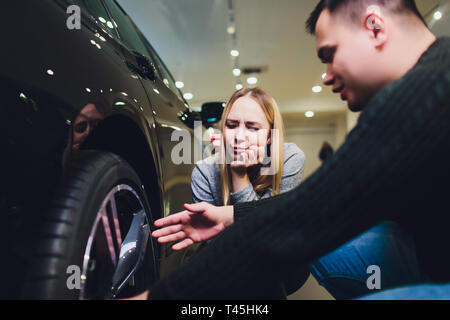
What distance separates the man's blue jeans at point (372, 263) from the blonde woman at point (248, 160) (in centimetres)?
50

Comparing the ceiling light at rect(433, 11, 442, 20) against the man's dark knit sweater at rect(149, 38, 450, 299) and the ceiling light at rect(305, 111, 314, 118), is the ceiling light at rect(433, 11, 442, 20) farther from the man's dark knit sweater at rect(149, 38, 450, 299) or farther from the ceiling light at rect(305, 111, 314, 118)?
the ceiling light at rect(305, 111, 314, 118)

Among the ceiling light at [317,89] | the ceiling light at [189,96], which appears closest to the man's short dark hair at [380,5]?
the ceiling light at [317,89]

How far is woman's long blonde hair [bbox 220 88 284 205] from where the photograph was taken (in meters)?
1.45

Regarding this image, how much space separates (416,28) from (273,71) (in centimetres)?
573

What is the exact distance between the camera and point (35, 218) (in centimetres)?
55

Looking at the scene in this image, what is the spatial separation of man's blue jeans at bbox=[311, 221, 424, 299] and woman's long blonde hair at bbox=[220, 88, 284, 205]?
52 cm

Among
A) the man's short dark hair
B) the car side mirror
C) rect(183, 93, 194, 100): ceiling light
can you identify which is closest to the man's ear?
the man's short dark hair

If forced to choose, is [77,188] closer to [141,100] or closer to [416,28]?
[141,100]

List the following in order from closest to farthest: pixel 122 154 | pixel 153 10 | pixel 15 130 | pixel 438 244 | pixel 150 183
Answer: pixel 15 130, pixel 438 244, pixel 122 154, pixel 150 183, pixel 153 10

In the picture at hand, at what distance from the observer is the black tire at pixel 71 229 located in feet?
1.75

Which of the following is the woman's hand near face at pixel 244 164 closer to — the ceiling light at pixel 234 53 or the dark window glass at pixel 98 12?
the dark window glass at pixel 98 12

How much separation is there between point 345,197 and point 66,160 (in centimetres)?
50

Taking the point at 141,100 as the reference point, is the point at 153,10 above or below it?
above
